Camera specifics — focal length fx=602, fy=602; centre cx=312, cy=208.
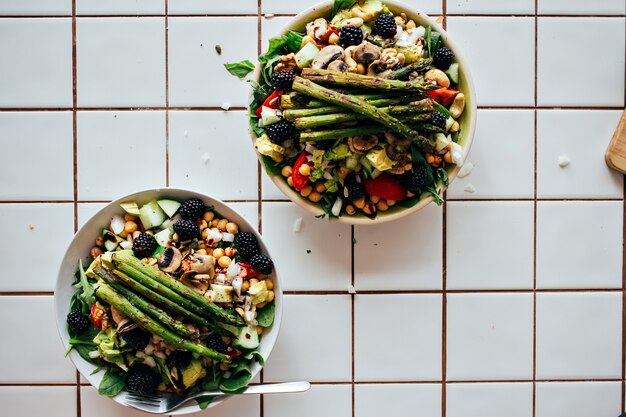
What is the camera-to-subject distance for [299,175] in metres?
1.24

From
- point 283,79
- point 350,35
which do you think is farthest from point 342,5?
point 283,79

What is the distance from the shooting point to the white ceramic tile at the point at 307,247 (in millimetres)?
1429

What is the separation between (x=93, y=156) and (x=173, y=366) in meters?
0.54

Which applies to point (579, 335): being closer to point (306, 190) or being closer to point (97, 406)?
point (306, 190)

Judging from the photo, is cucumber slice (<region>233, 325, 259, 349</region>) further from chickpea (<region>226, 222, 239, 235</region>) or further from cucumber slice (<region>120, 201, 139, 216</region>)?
cucumber slice (<region>120, 201, 139, 216</region>)

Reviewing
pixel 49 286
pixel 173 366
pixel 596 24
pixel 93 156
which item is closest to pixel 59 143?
pixel 93 156

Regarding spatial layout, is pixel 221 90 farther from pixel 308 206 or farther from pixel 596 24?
pixel 596 24

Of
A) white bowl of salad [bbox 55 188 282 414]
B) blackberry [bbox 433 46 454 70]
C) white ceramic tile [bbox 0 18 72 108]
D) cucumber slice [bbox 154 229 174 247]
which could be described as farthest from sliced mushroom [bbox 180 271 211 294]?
blackberry [bbox 433 46 454 70]

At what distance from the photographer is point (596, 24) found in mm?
1440

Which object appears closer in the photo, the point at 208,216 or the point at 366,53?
the point at 366,53

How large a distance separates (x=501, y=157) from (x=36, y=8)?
1159mm

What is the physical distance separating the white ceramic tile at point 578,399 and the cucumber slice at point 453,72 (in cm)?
78

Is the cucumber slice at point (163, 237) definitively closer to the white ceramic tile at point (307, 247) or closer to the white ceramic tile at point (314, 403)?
the white ceramic tile at point (307, 247)

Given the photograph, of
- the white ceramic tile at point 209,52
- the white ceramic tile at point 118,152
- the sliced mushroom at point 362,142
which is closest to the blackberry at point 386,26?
the sliced mushroom at point 362,142
